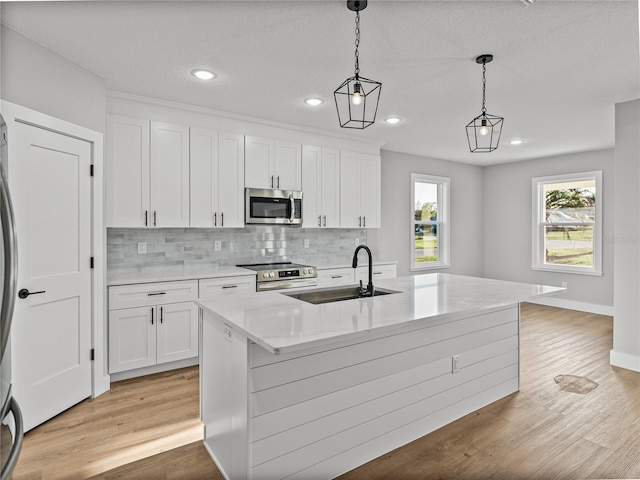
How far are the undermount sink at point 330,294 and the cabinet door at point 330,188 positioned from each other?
2.04 m

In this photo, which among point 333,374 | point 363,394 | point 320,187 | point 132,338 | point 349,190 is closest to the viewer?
point 333,374

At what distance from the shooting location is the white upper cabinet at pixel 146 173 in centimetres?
335

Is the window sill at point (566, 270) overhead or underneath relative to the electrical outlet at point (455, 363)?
overhead

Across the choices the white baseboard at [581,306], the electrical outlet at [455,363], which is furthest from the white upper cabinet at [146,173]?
the white baseboard at [581,306]

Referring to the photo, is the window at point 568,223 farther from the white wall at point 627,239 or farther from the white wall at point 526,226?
the white wall at point 627,239

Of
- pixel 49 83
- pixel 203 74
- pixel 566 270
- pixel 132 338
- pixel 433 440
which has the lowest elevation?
pixel 433 440

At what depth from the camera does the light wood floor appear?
2.05m

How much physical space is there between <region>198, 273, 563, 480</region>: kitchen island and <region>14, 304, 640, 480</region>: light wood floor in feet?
0.51

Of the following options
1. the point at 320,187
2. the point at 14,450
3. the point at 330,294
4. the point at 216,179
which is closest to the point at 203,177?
the point at 216,179

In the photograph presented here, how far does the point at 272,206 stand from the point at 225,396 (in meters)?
2.53

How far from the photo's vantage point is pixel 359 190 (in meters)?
5.01

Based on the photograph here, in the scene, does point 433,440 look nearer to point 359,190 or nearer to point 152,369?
point 152,369

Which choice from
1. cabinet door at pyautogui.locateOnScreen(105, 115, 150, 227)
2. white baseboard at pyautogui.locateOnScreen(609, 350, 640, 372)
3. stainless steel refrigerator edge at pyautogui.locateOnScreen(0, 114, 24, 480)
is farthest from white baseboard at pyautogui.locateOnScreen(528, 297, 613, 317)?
stainless steel refrigerator edge at pyautogui.locateOnScreen(0, 114, 24, 480)

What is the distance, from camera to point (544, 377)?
332 centimetres
